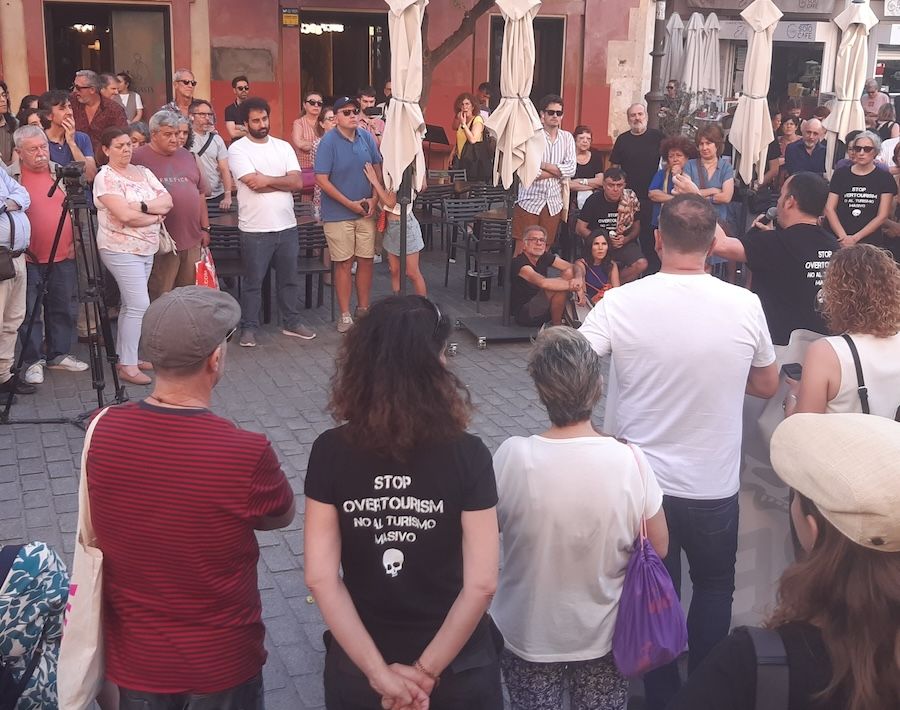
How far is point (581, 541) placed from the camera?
115 inches

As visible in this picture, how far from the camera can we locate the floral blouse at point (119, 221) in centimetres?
694

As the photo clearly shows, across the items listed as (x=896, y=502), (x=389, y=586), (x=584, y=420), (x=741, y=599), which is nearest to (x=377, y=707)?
(x=389, y=586)

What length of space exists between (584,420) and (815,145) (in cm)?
1003

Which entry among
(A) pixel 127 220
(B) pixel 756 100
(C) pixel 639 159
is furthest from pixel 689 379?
(B) pixel 756 100

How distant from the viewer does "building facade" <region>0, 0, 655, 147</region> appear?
50.7ft

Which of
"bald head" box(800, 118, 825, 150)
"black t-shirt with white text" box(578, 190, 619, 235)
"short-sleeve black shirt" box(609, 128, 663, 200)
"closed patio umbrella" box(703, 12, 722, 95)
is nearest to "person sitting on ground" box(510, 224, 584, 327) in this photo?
"black t-shirt with white text" box(578, 190, 619, 235)

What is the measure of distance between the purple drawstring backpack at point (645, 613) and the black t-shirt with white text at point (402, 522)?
0.63 metres

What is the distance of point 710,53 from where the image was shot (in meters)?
18.9

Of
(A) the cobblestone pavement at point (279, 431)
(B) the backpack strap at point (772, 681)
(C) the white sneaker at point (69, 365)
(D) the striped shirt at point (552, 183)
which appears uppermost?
(D) the striped shirt at point (552, 183)

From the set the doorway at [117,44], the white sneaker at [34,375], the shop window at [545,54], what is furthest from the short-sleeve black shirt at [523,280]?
the shop window at [545,54]

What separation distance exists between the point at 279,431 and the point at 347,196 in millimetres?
2689

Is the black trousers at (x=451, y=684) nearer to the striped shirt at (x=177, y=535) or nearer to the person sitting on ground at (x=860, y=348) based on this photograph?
the striped shirt at (x=177, y=535)

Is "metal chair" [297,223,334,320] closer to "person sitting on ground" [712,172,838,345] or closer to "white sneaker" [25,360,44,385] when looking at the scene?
"white sneaker" [25,360,44,385]

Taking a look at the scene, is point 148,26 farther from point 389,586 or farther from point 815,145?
point 389,586
